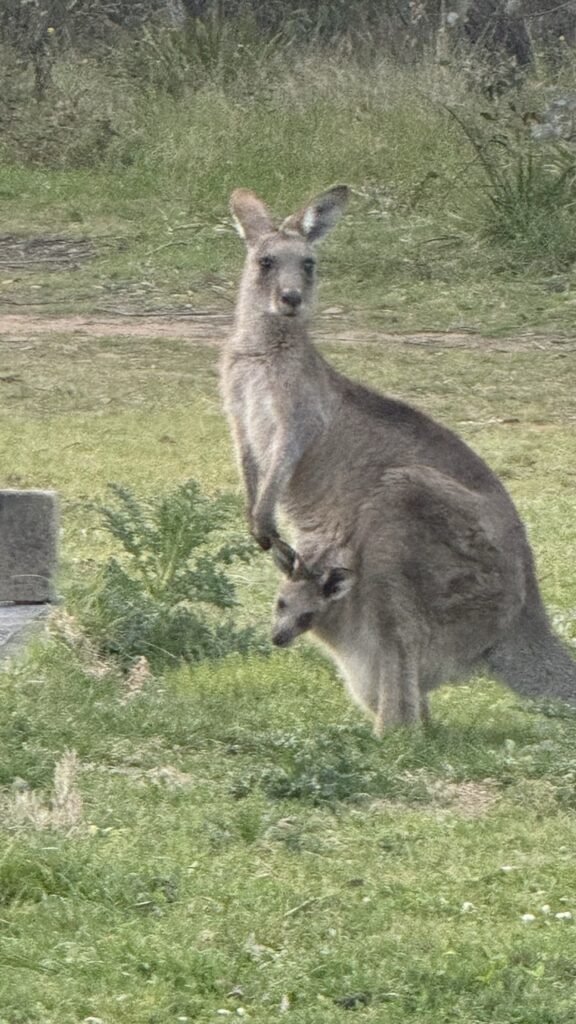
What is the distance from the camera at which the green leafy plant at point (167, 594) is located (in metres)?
6.13

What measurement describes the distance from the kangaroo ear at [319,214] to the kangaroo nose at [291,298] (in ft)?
1.01

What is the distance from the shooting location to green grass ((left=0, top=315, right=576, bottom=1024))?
3.58 meters

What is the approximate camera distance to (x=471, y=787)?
4945 mm

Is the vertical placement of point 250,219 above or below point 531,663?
above

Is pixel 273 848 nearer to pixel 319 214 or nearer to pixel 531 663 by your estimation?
pixel 531 663

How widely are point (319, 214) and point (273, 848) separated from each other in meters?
2.91

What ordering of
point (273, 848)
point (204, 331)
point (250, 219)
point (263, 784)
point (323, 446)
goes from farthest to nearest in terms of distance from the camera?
point (204, 331) → point (250, 219) → point (323, 446) → point (263, 784) → point (273, 848)

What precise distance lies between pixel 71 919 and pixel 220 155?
453 inches

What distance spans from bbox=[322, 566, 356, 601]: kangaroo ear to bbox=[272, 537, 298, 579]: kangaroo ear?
11.1 inches

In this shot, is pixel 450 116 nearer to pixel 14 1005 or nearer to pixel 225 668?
pixel 225 668

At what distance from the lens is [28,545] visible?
20.6ft

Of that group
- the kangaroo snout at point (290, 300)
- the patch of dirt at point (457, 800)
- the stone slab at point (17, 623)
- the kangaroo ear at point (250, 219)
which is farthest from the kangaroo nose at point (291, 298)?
the patch of dirt at point (457, 800)

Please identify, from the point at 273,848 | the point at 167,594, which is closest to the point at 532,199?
the point at 167,594

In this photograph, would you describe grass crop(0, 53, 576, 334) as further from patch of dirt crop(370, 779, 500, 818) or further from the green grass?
patch of dirt crop(370, 779, 500, 818)
